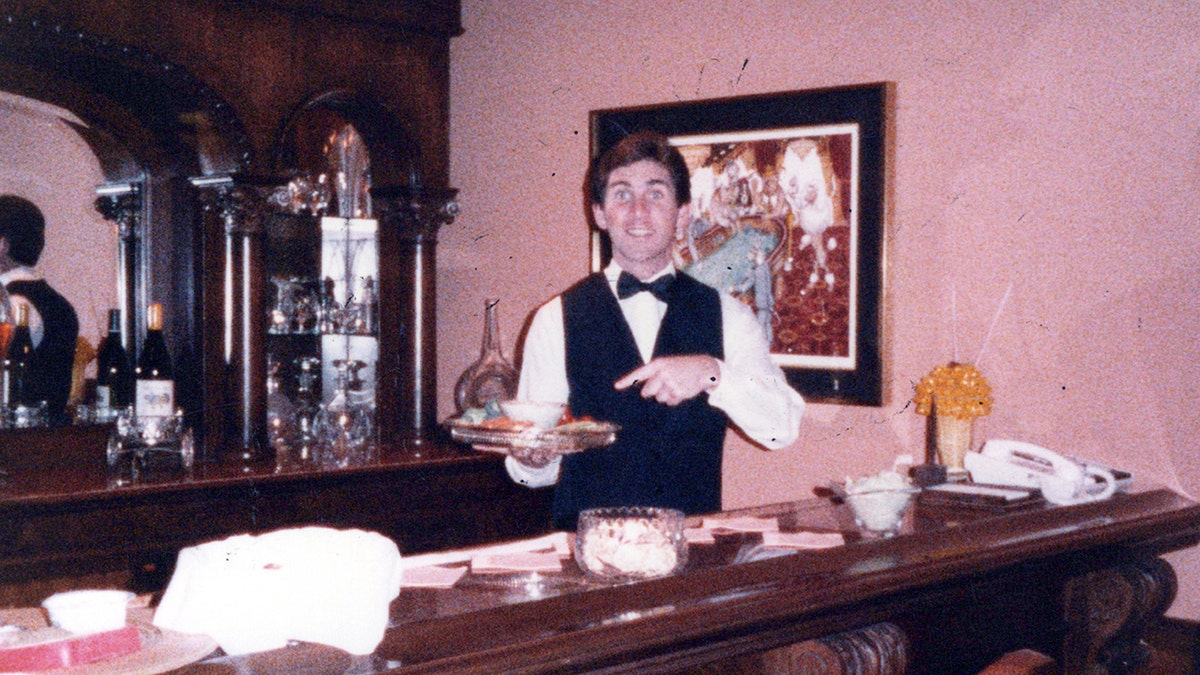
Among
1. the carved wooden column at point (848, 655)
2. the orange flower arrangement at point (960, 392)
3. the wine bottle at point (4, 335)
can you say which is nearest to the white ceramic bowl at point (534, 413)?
the carved wooden column at point (848, 655)

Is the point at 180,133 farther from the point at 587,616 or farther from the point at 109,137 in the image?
the point at 587,616

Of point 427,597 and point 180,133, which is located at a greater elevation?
point 180,133

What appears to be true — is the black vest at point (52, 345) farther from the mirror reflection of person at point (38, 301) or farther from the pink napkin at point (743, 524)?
the pink napkin at point (743, 524)

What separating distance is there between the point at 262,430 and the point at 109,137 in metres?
1.08

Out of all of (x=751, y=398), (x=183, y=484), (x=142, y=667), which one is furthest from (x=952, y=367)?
(x=142, y=667)

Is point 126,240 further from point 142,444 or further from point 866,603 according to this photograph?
point 866,603

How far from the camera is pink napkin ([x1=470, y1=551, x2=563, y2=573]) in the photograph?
1.87 m

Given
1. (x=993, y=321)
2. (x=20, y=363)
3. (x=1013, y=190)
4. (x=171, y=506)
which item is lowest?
(x=171, y=506)

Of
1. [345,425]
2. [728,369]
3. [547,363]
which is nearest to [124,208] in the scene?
[345,425]

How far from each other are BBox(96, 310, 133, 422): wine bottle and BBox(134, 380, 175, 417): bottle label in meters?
0.21

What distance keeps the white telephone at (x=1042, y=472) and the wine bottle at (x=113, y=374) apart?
8.55 feet

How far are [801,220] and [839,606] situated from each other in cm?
198

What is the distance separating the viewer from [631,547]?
1.75 meters

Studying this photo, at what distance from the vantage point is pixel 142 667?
4.09 ft
